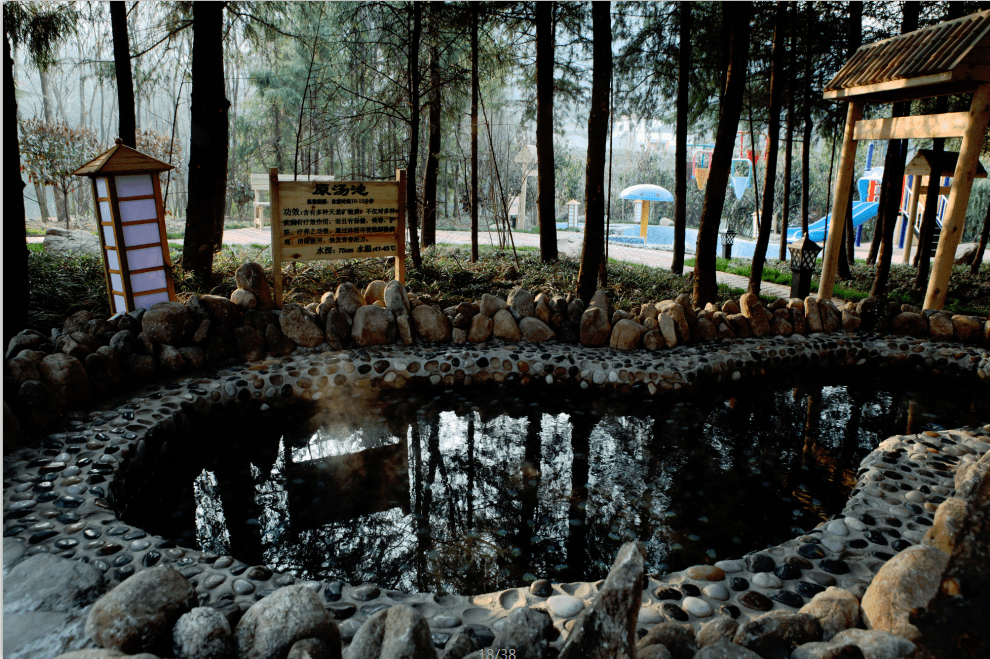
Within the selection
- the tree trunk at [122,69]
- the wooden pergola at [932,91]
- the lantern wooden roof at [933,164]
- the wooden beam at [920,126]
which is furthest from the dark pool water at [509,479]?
the lantern wooden roof at [933,164]

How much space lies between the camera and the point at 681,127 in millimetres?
8750

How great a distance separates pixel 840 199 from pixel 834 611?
5788 mm

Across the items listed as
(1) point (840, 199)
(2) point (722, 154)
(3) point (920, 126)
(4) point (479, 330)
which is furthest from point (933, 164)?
(4) point (479, 330)

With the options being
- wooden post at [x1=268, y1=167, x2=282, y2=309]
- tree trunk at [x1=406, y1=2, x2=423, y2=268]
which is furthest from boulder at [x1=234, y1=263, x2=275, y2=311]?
tree trunk at [x1=406, y1=2, x2=423, y2=268]

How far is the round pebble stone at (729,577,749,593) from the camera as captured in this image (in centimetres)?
211

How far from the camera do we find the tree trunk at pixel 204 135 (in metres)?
5.69

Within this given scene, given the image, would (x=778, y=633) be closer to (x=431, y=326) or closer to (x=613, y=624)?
(x=613, y=624)

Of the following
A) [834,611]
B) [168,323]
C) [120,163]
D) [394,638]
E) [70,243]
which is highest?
[120,163]

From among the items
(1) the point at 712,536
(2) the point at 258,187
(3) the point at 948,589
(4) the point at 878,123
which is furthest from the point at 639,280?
(2) the point at 258,187

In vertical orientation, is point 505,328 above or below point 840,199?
below

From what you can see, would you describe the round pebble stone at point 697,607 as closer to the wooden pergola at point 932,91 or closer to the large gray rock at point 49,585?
the large gray rock at point 49,585

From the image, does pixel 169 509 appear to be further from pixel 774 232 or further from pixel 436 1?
pixel 774 232

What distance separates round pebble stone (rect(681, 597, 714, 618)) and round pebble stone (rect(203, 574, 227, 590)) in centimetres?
165

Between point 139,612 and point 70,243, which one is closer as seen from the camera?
point 139,612
